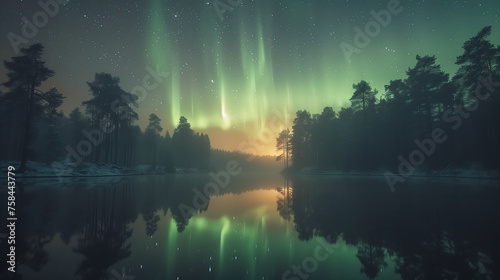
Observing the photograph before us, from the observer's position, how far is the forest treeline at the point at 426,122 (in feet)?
86.8

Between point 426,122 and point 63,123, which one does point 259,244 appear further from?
point 63,123

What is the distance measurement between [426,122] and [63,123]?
93458 millimetres

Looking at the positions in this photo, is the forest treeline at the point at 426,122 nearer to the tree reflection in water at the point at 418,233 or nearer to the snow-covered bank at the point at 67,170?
the tree reflection in water at the point at 418,233

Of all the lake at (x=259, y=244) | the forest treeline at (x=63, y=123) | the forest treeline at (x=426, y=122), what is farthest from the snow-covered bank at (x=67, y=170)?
the forest treeline at (x=426, y=122)

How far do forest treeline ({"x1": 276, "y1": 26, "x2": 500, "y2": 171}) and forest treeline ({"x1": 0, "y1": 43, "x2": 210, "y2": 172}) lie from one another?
45.8 meters

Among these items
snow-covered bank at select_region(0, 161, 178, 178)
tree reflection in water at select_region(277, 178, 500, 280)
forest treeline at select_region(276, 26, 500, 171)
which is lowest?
tree reflection in water at select_region(277, 178, 500, 280)

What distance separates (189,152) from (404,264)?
71.2m

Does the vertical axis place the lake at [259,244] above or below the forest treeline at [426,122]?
below

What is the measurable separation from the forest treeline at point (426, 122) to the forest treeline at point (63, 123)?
150ft

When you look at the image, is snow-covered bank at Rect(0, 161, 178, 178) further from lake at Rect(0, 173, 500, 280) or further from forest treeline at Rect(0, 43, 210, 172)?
lake at Rect(0, 173, 500, 280)

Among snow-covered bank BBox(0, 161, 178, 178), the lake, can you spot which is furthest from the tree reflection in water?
snow-covered bank BBox(0, 161, 178, 178)

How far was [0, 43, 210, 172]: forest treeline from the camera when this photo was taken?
25.9m

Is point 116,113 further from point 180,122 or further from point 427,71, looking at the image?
point 427,71

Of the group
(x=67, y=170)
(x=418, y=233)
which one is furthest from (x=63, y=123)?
(x=418, y=233)
